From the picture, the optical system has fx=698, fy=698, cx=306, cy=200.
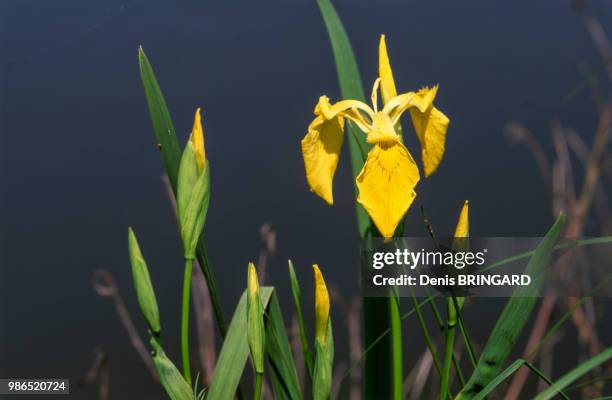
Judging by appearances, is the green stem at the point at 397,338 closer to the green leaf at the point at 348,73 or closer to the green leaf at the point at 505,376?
the green leaf at the point at 505,376

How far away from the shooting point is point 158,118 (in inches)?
25.8

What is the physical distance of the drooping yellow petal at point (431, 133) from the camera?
630mm

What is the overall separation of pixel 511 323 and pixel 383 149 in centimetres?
18

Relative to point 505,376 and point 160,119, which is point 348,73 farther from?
point 505,376

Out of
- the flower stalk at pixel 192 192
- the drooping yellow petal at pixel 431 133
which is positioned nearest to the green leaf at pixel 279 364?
the flower stalk at pixel 192 192

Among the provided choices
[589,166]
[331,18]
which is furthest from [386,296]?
[589,166]

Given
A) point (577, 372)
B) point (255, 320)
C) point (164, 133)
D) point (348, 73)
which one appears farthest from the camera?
point (348, 73)

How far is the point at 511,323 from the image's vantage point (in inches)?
22.3

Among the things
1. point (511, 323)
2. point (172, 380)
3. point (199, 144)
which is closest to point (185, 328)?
point (172, 380)

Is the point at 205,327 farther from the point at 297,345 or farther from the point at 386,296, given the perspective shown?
the point at 386,296

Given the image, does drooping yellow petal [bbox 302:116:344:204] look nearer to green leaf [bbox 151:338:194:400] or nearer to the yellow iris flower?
the yellow iris flower

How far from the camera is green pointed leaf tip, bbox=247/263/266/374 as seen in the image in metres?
0.56

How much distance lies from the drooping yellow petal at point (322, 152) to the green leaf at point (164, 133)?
129mm

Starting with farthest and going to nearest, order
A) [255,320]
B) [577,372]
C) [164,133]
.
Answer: [164,133] < [255,320] < [577,372]
